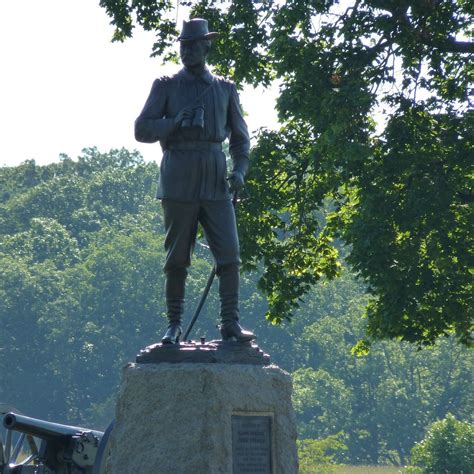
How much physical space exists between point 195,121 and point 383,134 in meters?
11.0

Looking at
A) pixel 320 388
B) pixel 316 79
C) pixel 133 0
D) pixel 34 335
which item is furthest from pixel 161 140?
pixel 34 335

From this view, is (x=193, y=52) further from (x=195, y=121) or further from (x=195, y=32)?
(x=195, y=121)

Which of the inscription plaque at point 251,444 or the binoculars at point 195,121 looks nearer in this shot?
the inscription plaque at point 251,444

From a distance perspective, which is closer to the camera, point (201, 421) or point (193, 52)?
point (201, 421)

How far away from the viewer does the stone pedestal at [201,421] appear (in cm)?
1226

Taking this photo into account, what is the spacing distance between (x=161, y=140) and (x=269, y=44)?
11.5 metres

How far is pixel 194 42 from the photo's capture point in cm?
1298

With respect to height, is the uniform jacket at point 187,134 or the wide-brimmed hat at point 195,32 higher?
the wide-brimmed hat at point 195,32

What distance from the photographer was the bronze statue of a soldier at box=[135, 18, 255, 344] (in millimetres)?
12883

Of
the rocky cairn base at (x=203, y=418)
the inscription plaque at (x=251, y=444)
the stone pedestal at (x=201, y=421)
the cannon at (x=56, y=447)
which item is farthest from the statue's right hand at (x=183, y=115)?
the cannon at (x=56, y=447)

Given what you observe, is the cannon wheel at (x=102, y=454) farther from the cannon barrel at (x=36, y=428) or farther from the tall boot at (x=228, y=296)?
the cannon barrel at (x=36, y=428)

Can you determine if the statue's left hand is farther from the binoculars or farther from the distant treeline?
the distant treeline

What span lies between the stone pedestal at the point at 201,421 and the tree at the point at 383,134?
10.3 meters

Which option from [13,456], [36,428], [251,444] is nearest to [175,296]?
[251,444]
